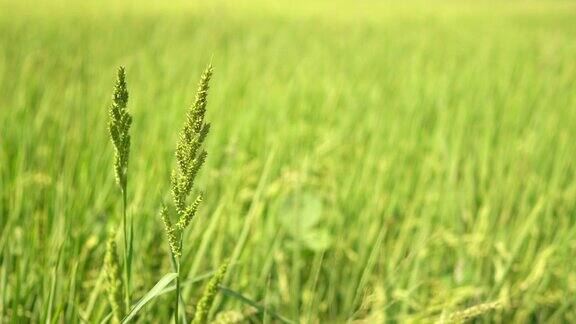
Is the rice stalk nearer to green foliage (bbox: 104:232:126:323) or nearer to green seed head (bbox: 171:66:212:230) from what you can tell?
green seed head (bbox: 171:66:212:230)

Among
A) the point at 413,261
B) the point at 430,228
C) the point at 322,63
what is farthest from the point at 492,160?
the point at 322,63

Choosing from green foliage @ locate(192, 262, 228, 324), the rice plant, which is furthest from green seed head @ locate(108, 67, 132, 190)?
green foliage @ locate(192, 262, 228, 324)

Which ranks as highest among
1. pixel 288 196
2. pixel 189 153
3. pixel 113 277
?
pixel 189 153

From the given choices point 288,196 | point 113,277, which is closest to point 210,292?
point 113,277

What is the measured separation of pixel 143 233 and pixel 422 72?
3191mm

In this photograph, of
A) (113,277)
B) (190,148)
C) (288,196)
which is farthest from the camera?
(288,196)

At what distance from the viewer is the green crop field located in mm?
975

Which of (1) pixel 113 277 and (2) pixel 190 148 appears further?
(1) pixel 113 277

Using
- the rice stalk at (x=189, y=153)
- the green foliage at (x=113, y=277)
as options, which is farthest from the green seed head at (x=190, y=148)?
the green foliage at (x=113, y=277)

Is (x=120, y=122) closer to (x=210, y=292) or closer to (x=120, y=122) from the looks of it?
(x=120, y=122)

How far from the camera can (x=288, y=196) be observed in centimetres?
153

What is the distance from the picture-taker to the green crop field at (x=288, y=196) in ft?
3.20

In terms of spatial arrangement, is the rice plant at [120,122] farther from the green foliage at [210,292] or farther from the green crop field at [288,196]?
the green foliage at [210,292]

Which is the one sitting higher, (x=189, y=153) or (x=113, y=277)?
(x=189, y=153)
